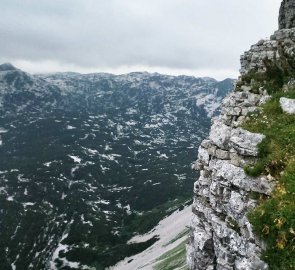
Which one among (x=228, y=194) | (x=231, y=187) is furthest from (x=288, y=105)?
(x=228, y=194)

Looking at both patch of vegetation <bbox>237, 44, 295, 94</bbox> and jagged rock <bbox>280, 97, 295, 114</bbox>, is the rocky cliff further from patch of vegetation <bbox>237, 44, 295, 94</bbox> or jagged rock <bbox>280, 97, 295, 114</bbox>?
jagged rock <bbox>280, 97, 295, 114</bbox>

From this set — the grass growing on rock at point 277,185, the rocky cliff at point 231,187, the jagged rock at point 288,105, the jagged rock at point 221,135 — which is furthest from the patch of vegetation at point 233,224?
the jagged rock at point 288,105

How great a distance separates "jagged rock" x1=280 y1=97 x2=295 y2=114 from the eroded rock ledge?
2169 mm

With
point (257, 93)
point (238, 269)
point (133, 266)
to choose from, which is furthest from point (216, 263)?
point (133, 266)

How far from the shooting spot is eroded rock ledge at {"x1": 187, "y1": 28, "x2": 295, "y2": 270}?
24547 millimetres

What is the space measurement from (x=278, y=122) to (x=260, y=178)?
638 cm

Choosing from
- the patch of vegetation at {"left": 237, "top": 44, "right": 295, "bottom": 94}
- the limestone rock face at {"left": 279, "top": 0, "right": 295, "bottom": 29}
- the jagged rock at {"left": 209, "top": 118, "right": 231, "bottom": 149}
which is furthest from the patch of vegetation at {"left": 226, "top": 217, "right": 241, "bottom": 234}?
the limestone rock face at {"left": 279, "top": 0, "right": 295, "bottom": 29}

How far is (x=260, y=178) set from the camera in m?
25.6

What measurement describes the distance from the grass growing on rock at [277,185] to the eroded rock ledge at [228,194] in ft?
2.19

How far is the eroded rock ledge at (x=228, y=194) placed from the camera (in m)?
24.5

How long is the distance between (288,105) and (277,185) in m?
9.94

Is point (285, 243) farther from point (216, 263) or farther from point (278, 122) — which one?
point (278, 122)

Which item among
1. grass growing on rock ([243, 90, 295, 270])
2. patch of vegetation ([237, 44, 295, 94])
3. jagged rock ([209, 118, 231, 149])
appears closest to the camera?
grass growing on rock ([243, 90, 295, 270])

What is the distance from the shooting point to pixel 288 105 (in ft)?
104
